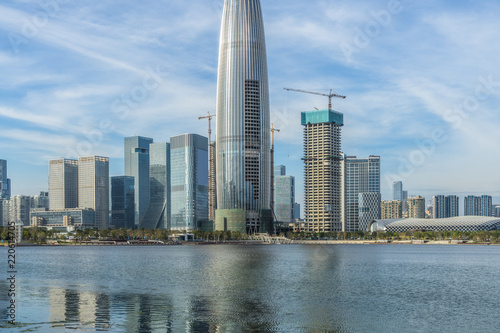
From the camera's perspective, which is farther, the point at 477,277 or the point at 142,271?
the point at 142,271

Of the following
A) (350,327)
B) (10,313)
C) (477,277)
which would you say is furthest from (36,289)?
(477,277)

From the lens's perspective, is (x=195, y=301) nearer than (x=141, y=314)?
No

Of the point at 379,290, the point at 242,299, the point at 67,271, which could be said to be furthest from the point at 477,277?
the point at 67,271

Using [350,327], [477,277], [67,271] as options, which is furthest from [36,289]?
[477,277]

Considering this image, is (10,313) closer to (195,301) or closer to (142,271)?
(195,301)

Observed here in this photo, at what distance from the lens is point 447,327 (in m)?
61.9

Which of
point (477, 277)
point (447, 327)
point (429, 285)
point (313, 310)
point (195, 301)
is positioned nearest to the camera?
point (447, 327)

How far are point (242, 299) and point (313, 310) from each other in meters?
12.5

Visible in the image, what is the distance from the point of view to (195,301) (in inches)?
3017

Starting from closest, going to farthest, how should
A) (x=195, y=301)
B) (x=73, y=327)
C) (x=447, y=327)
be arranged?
(x=73, y=327), (x=447, y=327), (x=195, y=301)

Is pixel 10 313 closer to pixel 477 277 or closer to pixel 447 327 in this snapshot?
pixel 447 327

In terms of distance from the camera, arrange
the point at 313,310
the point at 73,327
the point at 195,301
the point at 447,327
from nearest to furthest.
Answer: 1. the point at 73,327
2. the point at 447,327
3. the point at 313,310
4. the point at 195,301

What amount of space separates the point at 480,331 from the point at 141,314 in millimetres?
36288

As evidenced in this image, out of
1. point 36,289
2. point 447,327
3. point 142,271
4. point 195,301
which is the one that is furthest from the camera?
point 142,271
